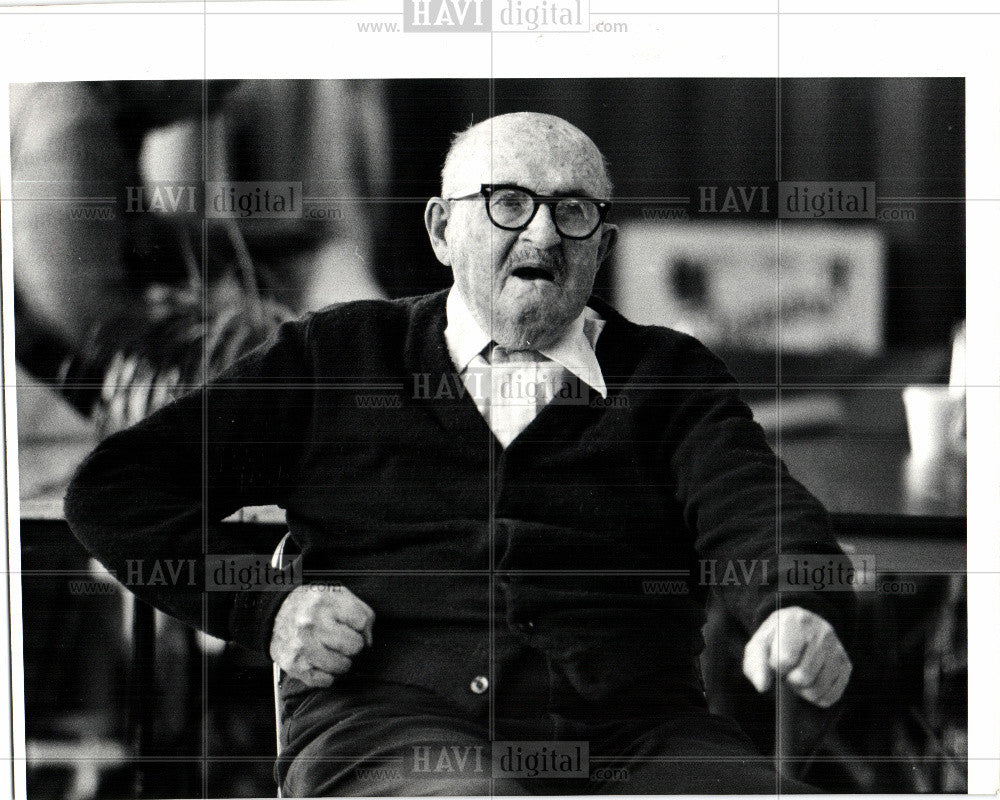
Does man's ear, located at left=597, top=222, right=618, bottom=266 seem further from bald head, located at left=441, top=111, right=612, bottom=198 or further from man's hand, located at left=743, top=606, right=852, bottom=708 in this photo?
man's hand, located at left=743, top=606, right=852, bottom=708

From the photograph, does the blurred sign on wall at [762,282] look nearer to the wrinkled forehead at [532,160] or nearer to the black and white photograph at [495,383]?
the black and white photograph at [495,383]

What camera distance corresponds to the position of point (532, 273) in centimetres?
259

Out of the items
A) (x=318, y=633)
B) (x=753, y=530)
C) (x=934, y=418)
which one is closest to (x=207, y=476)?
(x=318, y=633)

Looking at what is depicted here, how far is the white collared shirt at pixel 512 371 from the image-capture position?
8.62ft

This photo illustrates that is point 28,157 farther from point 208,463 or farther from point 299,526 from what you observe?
point 299,526

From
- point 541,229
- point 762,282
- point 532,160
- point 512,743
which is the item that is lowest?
point 512,743

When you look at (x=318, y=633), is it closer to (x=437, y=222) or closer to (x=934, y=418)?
(x=437, y=222)

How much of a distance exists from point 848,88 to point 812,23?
0.18 meters

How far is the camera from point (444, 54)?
8.71 ft

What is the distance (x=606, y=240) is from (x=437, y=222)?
390 millimetres
